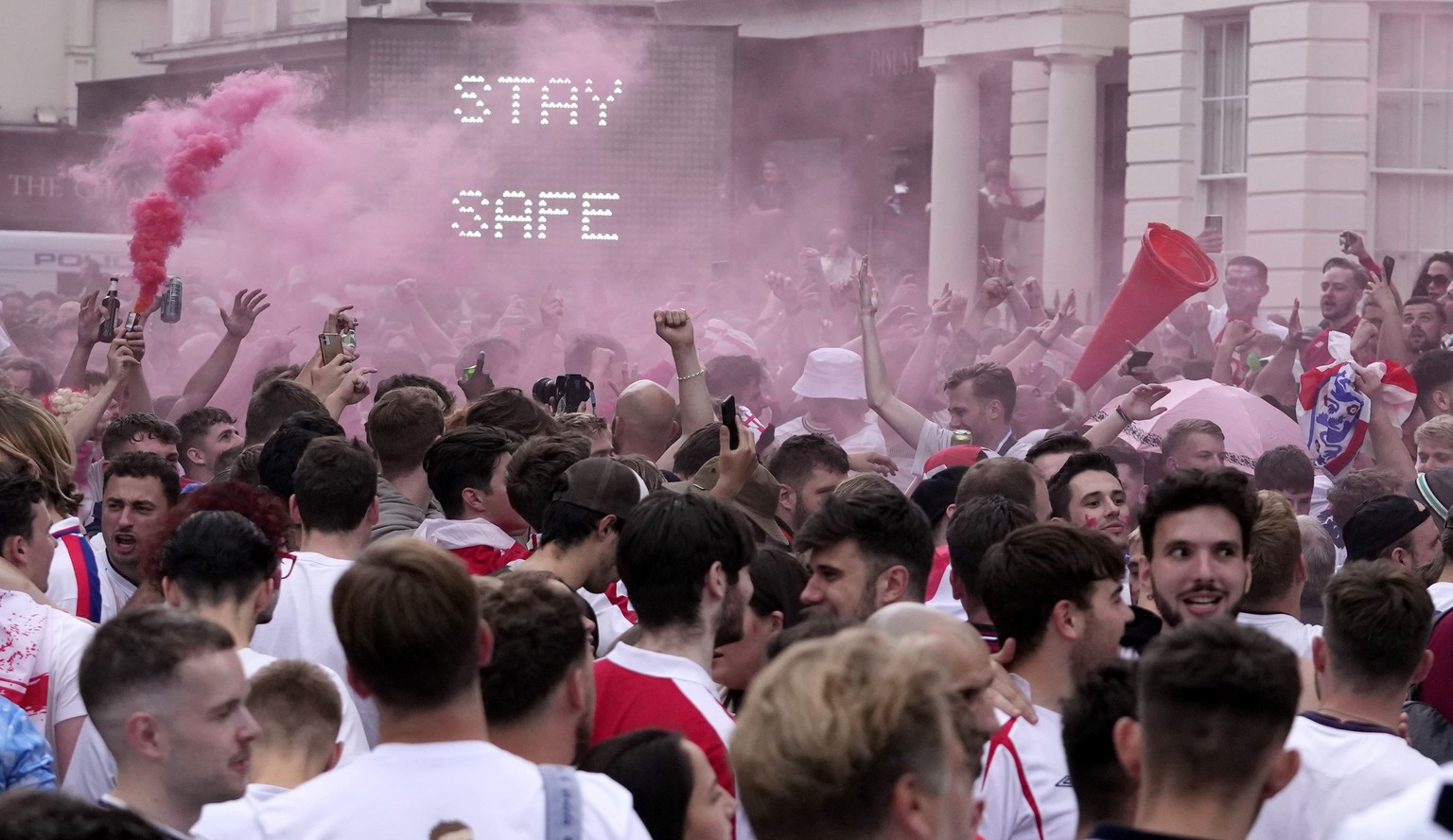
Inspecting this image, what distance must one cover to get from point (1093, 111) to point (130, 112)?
10229 mm

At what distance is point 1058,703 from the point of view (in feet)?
12.2

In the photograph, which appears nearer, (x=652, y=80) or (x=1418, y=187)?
(x=652, y=80)

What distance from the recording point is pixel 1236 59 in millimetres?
16625

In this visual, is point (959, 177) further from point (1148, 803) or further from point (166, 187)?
point (1148, 803)

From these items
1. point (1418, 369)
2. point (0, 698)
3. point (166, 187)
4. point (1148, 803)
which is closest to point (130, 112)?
point (166, 187)

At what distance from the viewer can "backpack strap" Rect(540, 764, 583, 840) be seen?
2.71 metres

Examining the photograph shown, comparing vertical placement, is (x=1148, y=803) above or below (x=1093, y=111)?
below

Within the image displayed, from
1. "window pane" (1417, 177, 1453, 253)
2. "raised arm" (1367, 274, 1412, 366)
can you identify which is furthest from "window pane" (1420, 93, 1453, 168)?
"raised arm" (1367, 274, 1412, 366)

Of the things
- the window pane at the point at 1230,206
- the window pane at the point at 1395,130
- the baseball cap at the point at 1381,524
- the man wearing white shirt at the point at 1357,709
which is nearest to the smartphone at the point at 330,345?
the baseball cap at the point at 1381,524

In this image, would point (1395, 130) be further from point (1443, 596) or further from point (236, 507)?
point (236, 507)

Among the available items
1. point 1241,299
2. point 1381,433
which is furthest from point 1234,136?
point 1381,433

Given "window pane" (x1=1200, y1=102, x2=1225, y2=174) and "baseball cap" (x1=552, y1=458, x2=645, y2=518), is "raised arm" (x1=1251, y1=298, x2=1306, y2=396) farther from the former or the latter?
"window pane" (x1=1200, y1=102, x2=1225, y2=174)

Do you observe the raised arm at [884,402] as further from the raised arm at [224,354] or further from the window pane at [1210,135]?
the window pane at [1210,135]

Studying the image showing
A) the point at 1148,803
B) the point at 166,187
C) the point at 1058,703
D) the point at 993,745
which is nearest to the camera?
the point at 1148,803
